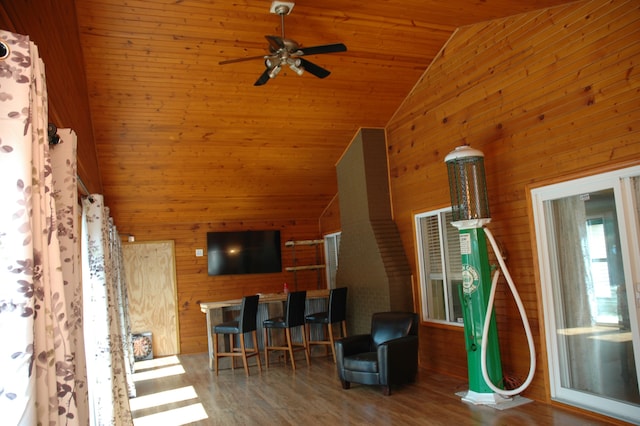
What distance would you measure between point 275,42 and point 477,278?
2.88 m

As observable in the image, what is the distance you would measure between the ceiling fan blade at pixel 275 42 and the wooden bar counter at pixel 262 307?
173 inches

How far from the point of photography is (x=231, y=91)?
6172mm

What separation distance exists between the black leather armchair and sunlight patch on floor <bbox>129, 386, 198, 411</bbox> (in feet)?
5.98

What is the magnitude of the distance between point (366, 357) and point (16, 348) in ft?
15.6

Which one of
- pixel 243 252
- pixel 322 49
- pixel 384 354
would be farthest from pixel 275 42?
pixel 243 252

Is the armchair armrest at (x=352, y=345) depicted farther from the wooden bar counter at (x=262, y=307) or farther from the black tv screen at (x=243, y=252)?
the black tv screen at (x=243, y=252)

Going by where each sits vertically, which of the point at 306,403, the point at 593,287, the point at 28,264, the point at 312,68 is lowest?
the point at 306,403

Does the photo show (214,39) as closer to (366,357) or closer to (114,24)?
(114,24)

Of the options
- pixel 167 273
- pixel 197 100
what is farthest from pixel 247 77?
pixel 167 273

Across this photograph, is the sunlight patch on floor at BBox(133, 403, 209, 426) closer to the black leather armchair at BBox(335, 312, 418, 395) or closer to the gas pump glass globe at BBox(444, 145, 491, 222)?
the black leather armchair at BBox(335, 312, 418, 395)

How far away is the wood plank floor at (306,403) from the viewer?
4.62m

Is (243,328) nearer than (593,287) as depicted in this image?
No

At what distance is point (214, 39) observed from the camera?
5.30 m

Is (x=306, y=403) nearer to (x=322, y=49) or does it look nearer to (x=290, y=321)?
(x=290, y=321)
